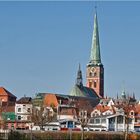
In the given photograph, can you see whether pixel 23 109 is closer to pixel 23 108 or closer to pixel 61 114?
pixel 23 108

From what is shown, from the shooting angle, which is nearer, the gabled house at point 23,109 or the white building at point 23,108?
the gabled house at point 23,109

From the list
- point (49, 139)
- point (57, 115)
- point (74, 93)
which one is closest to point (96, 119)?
point (57, 115)

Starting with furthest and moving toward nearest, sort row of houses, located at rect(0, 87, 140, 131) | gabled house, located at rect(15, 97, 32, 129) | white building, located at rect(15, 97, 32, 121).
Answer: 1. white building, located at rect(15, 97, 32, 121)
2. gabled house, located at rect(15, 97, 32, 129)
3. row of houses, located at rect(0, 87, 140, 131)

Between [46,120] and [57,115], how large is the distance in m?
17.0

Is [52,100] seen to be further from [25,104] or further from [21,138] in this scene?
[21,138]

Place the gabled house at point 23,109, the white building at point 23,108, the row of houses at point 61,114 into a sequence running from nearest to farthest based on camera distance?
the row of houses at point 61,114, the gabled house at point 23,109, the white building at point 23,108

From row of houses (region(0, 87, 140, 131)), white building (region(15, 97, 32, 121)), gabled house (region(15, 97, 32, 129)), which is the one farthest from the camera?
white building (region(15, 97, 32, 121))

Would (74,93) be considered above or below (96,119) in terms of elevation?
above

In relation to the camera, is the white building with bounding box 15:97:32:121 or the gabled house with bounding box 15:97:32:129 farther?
the white building with bounding box 15:97:32:121

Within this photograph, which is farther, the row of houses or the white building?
the white building

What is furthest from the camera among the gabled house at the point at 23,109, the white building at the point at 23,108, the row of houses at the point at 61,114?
the white building at the point at 23,108

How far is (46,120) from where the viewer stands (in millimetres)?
106250

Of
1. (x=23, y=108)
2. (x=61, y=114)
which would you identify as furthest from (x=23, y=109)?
(x=61, y=114)

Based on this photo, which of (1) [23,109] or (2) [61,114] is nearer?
(1) [23,109]
